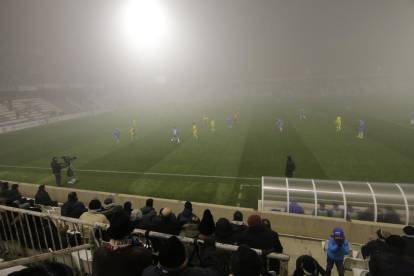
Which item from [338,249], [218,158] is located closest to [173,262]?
[338,249]

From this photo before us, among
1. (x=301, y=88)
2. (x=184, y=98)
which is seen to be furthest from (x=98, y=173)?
(x=301, y=88)

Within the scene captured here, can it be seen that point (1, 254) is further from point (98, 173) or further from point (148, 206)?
point (98, 173)

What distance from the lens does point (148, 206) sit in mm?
6641

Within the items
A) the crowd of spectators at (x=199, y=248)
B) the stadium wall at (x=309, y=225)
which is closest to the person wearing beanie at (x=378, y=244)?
the crowd of spectators at (x=199, y=248)

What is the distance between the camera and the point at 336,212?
7.54 m

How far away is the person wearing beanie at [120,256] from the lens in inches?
104

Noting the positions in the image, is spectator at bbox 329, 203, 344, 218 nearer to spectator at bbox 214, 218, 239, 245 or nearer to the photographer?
spectator at bbox 214, 218, 239, 245

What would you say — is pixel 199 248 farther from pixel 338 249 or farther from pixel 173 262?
pixel 338 249

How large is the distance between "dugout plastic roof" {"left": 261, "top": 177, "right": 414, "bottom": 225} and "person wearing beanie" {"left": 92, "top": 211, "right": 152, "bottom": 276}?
248 inches

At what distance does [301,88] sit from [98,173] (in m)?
79.6

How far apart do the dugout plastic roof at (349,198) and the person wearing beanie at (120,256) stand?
20.6ft

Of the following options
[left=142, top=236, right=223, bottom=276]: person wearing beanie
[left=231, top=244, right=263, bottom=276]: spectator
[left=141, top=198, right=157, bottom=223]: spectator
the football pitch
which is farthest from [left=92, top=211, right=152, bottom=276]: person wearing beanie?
the football pitch

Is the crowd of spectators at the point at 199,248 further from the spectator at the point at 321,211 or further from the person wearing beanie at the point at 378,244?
the spectator at the point at 321,211

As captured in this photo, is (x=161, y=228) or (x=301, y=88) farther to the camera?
(x=301, y=88)
